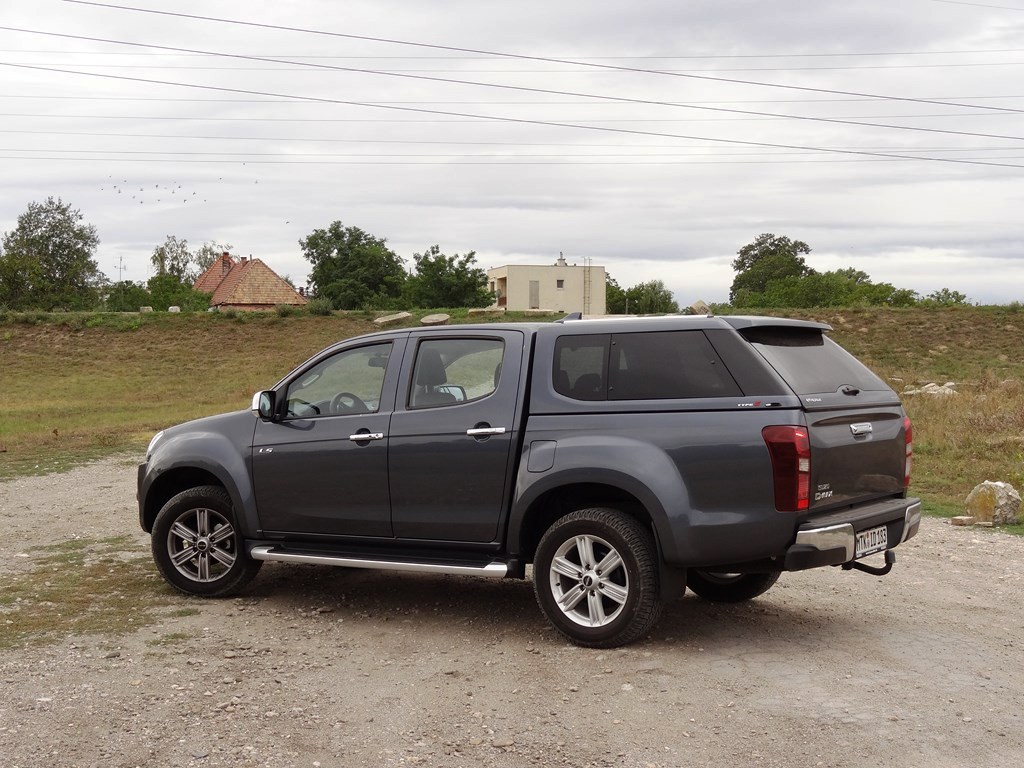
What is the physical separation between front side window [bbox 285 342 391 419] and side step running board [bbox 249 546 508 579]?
0.92 metres

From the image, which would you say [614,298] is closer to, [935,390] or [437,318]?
[437,318]

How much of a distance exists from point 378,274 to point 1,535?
71549 mm

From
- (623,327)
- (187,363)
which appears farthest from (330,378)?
(187,363)

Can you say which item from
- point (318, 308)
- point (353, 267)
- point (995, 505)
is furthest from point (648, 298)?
point (995, 505)

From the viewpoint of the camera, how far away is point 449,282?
7000cm

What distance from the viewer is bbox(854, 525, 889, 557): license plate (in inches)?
250

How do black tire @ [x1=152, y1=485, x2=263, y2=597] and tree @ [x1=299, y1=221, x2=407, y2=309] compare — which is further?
tree @ [x1=299, y1=221, x2=407, y2=309]

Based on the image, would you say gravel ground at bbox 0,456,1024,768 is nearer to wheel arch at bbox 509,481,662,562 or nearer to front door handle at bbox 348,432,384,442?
wheel arch at bbox 509,481,662,562

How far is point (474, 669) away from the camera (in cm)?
623

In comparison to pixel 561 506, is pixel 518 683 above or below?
below

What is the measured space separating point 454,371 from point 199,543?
7.47 ft

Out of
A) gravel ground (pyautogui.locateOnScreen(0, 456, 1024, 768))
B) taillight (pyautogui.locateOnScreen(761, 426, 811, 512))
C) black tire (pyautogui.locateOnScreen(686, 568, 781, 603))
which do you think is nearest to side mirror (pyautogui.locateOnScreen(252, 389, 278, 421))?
gravel ground (pyautogui.locateOnScreen(0, 456, 1024, 768))

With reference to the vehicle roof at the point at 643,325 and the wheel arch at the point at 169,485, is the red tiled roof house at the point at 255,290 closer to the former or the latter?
the wheel arch at the point at 169,485

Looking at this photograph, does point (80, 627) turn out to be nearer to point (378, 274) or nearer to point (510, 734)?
point (510, 734)
